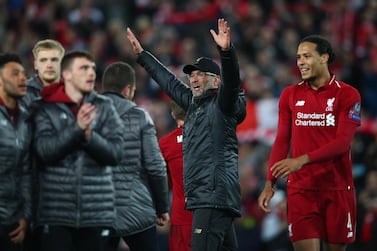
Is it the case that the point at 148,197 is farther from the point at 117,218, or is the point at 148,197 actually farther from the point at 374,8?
the point at 374,8

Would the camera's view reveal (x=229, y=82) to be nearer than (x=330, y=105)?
Yes

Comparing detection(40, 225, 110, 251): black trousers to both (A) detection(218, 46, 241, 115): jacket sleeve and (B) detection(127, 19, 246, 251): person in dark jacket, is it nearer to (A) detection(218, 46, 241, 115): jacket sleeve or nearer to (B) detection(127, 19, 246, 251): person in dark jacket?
(B) detection(127, 19, 246, 251): person in dark jacket

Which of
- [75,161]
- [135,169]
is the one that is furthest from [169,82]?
[75,161]

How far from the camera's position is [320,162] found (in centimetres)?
956

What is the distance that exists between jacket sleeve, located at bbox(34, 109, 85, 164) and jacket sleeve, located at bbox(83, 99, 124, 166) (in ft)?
0.34

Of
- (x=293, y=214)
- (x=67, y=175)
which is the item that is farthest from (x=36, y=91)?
(x=293, y=214)

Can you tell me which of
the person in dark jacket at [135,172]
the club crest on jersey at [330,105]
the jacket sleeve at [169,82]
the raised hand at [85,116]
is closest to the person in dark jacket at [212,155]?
the jacket sleeve at [169,82]

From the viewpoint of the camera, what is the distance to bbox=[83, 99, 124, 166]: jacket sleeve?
846 centimetres

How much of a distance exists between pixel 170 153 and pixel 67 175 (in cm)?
200

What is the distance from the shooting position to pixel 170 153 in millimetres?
10422

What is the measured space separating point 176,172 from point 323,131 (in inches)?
54.7

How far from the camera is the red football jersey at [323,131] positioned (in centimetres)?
968

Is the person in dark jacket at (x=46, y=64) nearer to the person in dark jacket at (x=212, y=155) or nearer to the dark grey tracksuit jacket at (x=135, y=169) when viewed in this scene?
the dark grey tracksuit jacket at (x=135, y=169)

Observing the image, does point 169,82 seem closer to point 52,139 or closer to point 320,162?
point 320,162
